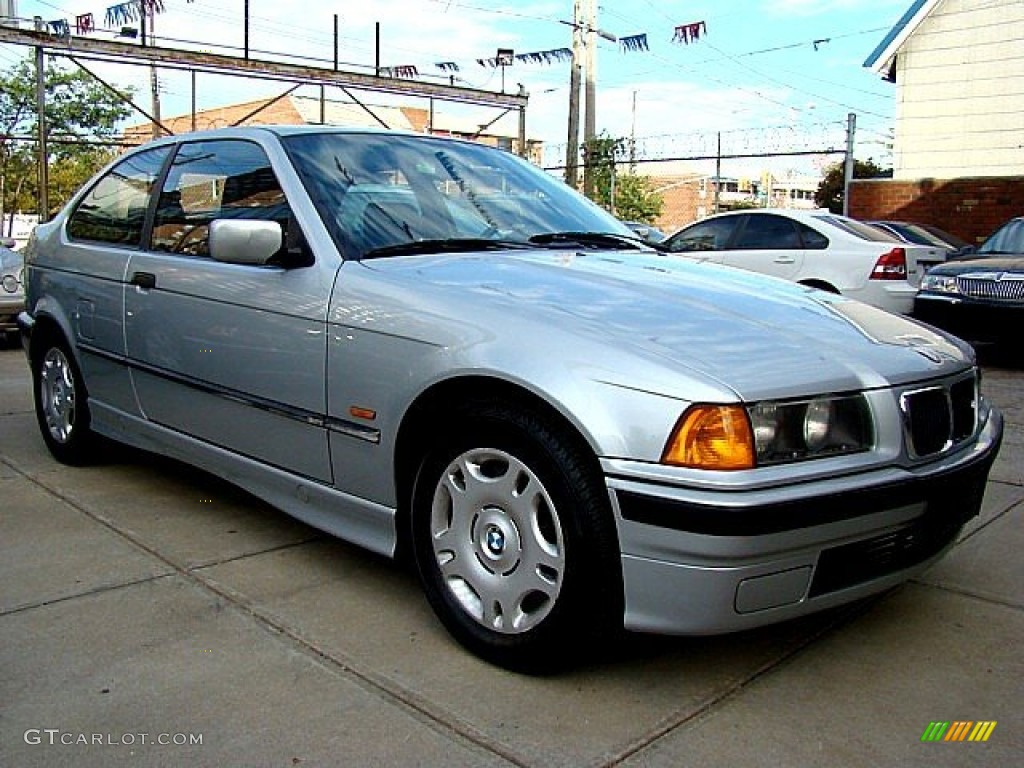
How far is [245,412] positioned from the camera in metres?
3.64

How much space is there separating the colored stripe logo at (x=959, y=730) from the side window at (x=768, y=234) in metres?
8.33

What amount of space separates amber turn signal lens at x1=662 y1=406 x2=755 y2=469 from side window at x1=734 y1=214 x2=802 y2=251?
334 inches

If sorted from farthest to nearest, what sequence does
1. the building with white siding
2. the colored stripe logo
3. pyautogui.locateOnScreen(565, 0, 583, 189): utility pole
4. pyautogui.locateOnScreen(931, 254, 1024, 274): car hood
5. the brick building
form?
1. pyautogui.locateOnScreen(565, 0, 583, 189): utility pole
2. the building with white siding
3. the brick building
4. pyautogui.locateOnScreen(931, 254, 1024, 274): car hood
5. the colored stripe logo

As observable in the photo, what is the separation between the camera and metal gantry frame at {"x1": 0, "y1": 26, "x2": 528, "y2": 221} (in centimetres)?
1353

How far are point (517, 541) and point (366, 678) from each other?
0.57 metres

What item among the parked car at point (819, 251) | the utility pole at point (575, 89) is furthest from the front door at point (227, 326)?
the utility pole at point (575, 89)

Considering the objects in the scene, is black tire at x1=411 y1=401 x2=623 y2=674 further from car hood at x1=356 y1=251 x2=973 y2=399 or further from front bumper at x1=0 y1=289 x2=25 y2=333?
front bumper at x1=0 y1=289 x2=25 y2=333

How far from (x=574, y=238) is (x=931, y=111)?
18.3 m

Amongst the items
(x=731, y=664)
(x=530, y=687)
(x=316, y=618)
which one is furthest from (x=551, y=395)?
(x=316, y=618)

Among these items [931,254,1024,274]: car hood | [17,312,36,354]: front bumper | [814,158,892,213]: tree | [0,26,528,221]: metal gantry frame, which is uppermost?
[0,26,528,221]: metal gantry frame

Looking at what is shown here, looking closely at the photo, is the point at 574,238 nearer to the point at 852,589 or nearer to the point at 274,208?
the point at 274,208

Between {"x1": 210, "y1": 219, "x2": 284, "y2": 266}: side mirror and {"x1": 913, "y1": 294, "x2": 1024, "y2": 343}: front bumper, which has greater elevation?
{"x1": 210, "y1": 219, "x2": 284, "y2": 266}: side mirror

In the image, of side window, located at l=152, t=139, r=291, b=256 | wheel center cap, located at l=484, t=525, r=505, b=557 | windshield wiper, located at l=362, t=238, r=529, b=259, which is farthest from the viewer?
side window, located at l=152, t=139, r=291, b=256

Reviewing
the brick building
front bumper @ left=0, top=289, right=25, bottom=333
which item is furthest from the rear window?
front bumper @ left=0, top=289, right=25, bottom=333
